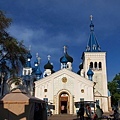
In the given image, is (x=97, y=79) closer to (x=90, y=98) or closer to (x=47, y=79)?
(x=90, y=98)

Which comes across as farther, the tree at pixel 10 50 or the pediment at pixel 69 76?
the pediment at pixel 69 76

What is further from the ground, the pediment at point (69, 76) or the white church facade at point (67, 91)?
the pediment at point (69, 76)

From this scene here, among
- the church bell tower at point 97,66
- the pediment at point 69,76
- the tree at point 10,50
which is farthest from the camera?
the church bell tower at point 97,66

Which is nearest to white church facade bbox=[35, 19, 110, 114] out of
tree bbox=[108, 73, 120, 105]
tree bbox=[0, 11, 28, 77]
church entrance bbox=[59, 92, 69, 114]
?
church entrance bbox=[59, 92, 69, 114]

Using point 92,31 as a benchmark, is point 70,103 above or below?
below

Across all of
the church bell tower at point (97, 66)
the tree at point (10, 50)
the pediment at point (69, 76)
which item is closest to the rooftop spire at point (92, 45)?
the church bell tower at point (97, 66)

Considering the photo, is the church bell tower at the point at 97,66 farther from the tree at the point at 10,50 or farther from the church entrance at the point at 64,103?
the tree at the point at 10,50

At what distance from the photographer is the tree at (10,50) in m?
16.5

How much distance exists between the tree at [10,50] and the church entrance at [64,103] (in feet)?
61.4

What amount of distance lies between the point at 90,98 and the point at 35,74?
1300cm

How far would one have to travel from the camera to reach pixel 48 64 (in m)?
50.2

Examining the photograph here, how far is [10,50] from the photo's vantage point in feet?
55.6

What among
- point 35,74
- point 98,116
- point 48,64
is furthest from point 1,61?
point 48,64

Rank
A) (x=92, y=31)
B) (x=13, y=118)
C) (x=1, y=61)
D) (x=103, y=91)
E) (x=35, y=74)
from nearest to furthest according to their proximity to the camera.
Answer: (x=13, y=118), (x=1, y=61), (x=103, y=91), (x=35, y=74), (x=92, y=31)
